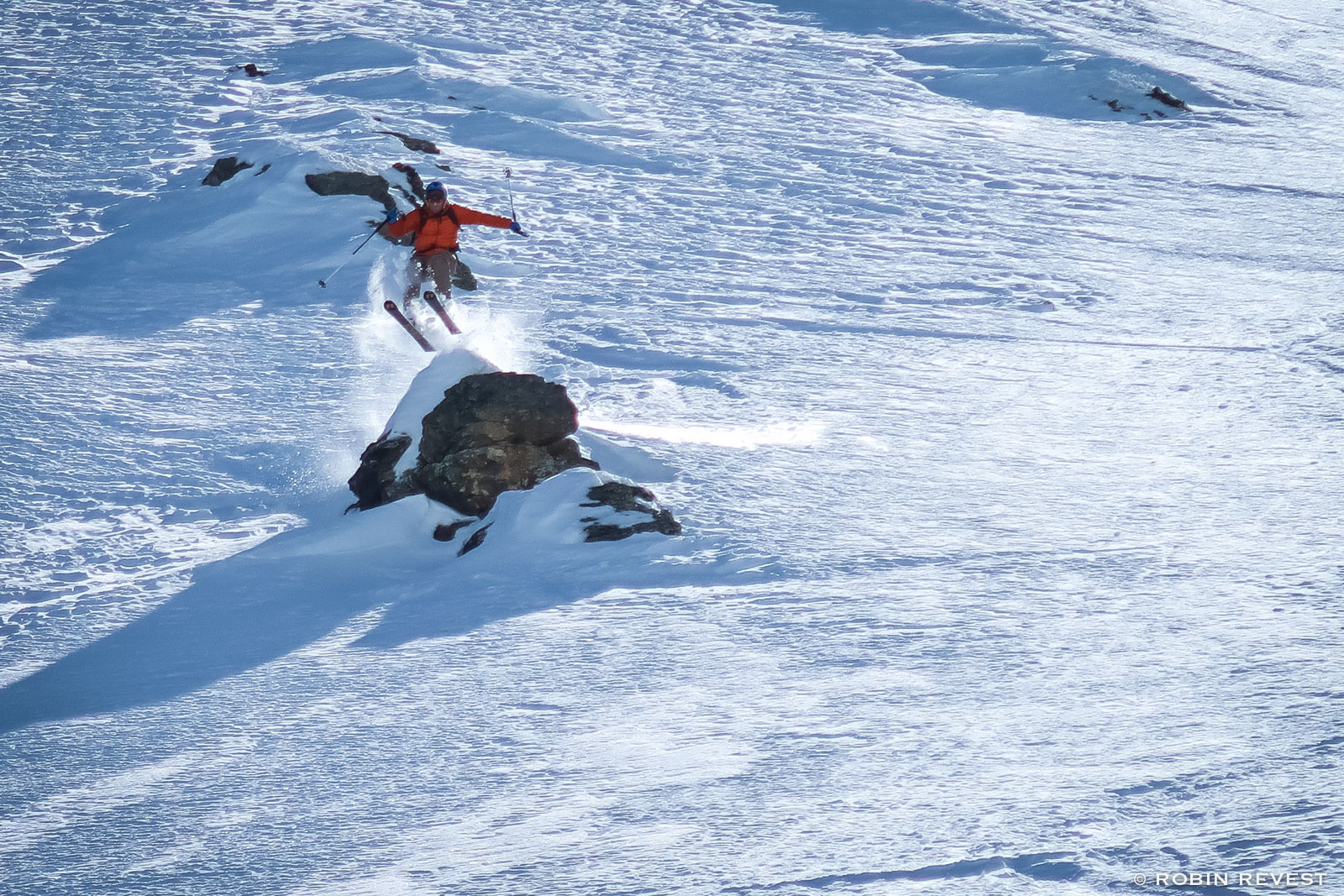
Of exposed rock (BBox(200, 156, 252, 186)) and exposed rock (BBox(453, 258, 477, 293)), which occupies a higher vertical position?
exposed rock (BBox(200, 156, 252, 186))

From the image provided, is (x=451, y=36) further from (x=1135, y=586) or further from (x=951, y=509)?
(x=1135, y=586)

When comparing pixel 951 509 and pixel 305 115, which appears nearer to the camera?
pixel 951 509

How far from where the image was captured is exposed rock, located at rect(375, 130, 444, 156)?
39.8ft

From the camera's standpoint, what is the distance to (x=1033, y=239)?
36.3ft

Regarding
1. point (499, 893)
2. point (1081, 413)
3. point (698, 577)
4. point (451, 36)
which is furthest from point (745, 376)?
point (451, 36)

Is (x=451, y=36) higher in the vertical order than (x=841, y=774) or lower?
higher

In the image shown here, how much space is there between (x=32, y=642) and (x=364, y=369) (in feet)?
11.3

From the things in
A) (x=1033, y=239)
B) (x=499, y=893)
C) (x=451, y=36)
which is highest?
(x=451, y=36)

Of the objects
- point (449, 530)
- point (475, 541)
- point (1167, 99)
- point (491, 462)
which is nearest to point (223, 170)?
point (491, 462)

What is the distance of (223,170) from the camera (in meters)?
11.1

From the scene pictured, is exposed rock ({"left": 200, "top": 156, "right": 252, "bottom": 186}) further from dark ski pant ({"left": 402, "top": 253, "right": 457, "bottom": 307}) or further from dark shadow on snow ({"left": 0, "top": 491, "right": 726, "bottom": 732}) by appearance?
dark shadow on snow ({"left": 0, "top": 491, "right": 726, "bottom": 732})

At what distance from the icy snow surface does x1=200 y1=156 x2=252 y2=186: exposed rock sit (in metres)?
0.21

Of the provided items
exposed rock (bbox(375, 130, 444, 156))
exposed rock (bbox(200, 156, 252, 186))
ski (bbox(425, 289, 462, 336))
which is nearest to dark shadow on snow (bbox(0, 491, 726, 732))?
ski (bbox(425, 289, 462, 336))

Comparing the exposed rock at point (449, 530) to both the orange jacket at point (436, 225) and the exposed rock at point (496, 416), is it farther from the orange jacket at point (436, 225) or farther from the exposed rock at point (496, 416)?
the orange jacket at point (436, 225)
